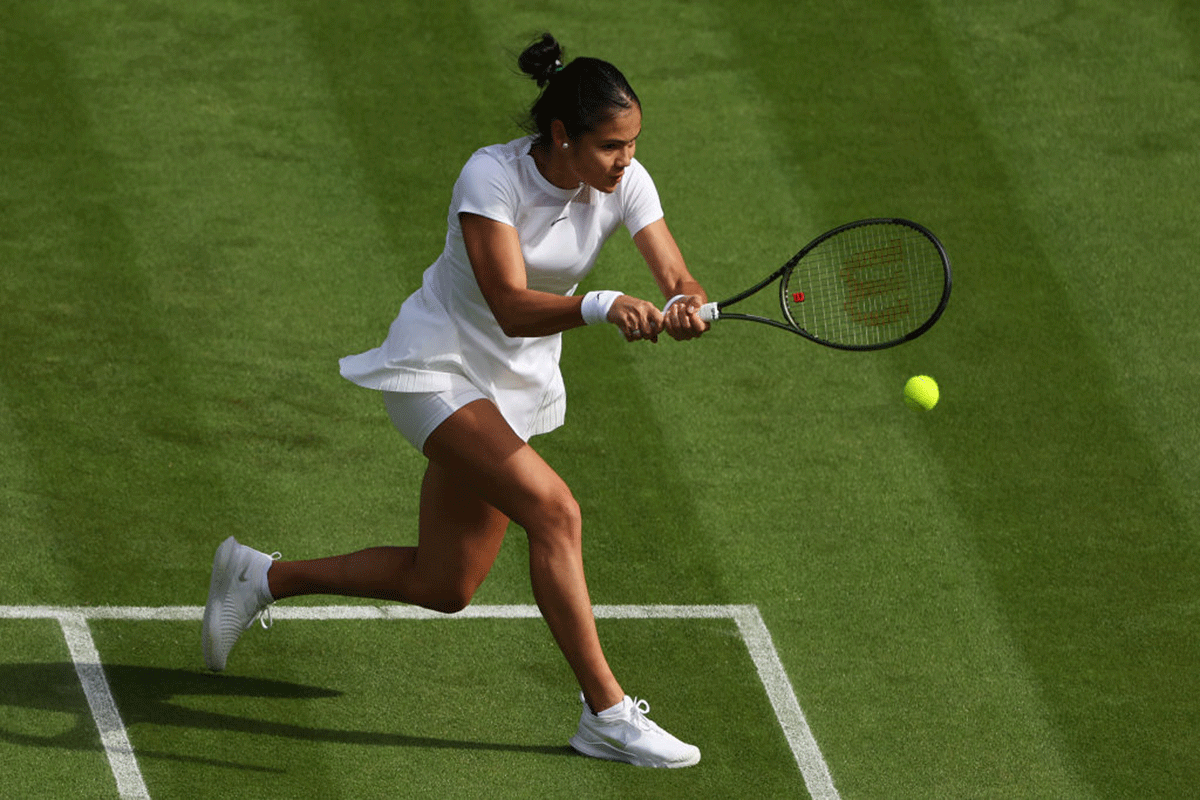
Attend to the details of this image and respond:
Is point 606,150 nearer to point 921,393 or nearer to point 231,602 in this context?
point 921,393

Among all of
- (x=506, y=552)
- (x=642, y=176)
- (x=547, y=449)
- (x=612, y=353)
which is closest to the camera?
(x=642, y=176)

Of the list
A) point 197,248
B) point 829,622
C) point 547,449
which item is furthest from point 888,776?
point 197,248

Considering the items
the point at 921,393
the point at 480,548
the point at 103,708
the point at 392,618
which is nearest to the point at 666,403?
the point at 921,393

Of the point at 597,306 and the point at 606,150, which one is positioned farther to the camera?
the point at 606,150

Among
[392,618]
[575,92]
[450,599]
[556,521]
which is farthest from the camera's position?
[392,618]

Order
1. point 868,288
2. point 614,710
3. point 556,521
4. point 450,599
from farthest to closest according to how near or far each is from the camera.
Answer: point 868,288 → point 450,599 → point 614,710 → point 556,521

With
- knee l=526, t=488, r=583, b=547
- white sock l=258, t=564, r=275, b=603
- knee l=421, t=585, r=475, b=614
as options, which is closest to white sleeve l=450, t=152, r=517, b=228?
knee l=526, t=488, r=583, b=547

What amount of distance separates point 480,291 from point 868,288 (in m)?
2.41

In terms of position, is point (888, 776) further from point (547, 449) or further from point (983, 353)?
point (983, 353)

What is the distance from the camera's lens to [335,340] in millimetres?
9305

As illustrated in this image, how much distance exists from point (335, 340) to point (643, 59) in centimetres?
312

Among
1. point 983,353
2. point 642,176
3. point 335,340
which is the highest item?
point 642,176

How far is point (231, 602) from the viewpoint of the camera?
23.2ft

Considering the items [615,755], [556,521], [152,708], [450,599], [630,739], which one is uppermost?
[556,521]
